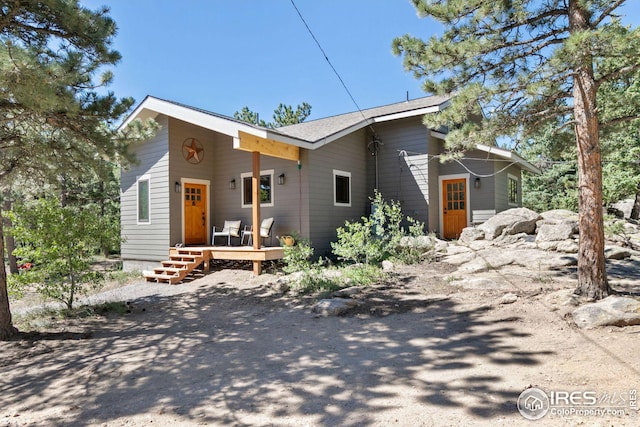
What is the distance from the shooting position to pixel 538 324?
4266 mm

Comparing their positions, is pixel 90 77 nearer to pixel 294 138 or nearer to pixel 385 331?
pixel 294 138

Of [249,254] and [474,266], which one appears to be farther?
[249,254]

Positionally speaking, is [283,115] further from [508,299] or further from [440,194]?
[508,299]

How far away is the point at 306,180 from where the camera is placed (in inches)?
374

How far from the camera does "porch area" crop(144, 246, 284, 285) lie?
8.73m

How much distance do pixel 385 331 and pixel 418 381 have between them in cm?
148

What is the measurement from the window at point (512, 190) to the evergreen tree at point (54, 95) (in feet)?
34.5

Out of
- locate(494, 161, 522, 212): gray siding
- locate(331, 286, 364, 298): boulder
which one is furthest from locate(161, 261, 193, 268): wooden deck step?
locate(494, 161, 522, 212): gray siding

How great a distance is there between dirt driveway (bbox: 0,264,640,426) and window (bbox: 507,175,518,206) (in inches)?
272

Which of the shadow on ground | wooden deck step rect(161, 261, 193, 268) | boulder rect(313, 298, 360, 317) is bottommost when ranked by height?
the shadow on ground

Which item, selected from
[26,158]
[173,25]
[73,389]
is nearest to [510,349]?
[73,389]

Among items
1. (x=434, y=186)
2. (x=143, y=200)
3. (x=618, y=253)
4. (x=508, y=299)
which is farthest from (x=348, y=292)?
(x=143, y=200)

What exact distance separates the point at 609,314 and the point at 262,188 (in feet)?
26.9

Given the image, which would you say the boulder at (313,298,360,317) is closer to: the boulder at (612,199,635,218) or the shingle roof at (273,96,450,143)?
the shingle roof at (273,96,450,143)
